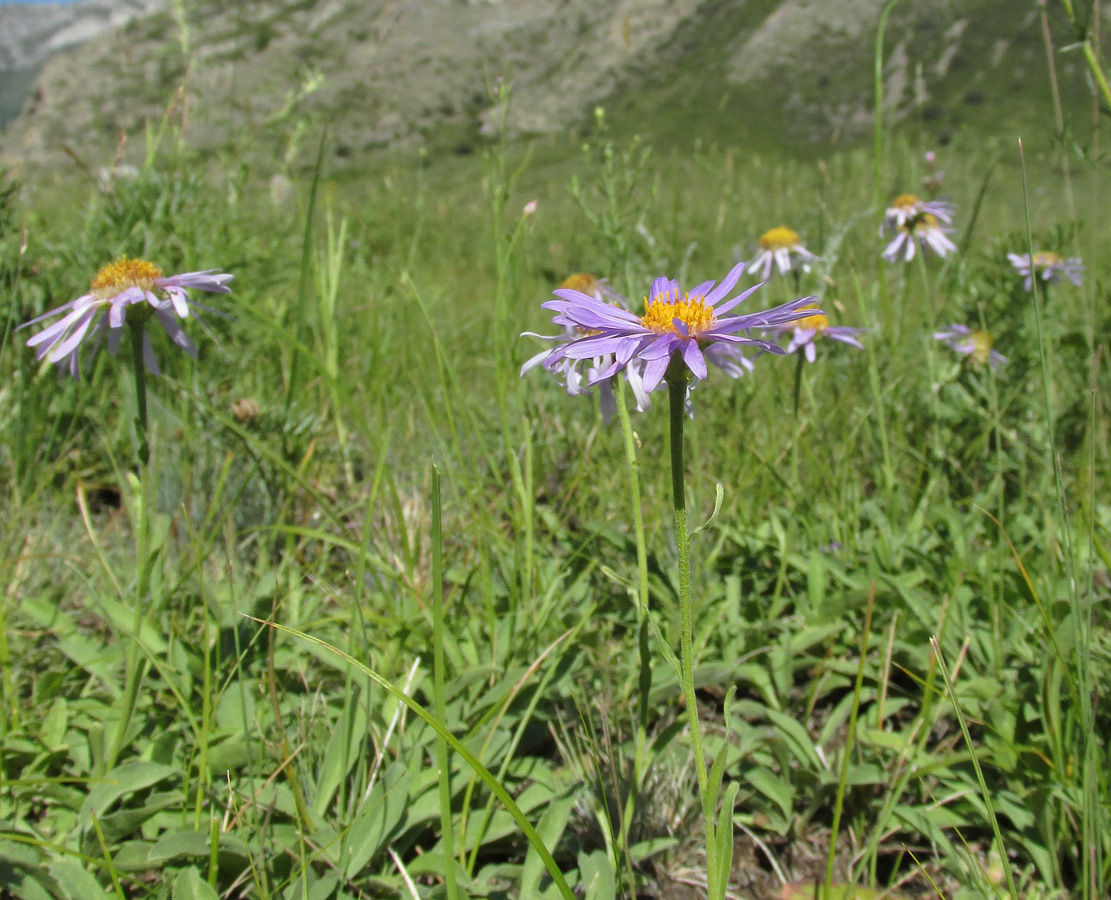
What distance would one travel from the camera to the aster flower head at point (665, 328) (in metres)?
0.74

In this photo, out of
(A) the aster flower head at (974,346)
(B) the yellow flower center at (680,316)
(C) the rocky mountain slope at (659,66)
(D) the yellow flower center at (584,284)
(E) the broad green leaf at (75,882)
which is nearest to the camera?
(B) the yellow flower center at (680,316)

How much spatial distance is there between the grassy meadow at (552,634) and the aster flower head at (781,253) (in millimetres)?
298

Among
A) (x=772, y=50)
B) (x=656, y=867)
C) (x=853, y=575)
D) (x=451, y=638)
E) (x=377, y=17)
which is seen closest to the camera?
(x=656, y=867)

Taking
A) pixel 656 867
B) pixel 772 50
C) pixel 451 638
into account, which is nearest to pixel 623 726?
pixel 656 867

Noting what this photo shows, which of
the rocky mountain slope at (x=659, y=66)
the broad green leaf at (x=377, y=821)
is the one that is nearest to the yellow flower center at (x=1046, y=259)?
the broad green leaf at (x=377, y=821)

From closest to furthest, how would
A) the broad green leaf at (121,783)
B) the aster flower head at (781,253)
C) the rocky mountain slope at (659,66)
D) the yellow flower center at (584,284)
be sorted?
the broad green leaf at (121,783) → the yellow flower center at (584,284) → the aster flower head at (781,253) → the rocky mountain slope at (659,66)

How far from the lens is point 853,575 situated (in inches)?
62.8

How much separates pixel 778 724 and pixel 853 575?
0.45 meters

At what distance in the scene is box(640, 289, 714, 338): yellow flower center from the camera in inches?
32.6

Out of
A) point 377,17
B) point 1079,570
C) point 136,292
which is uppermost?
point 377,17

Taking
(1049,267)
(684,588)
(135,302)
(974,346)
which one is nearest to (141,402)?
(135,302)

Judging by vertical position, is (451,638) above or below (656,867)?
above

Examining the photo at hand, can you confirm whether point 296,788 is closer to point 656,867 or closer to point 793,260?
point 656,867

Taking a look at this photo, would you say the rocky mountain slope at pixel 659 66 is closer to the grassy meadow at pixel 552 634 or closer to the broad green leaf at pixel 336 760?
the grassy meadow at pixel 552 634
